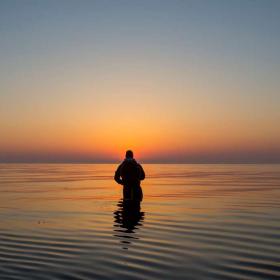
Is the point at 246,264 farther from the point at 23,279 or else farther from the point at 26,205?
the point at 26,205

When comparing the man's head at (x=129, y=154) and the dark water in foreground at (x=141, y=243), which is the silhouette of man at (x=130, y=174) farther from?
the dark water in foreground at (x=141, y=243)

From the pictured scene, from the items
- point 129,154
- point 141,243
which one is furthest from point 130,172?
point 141,243

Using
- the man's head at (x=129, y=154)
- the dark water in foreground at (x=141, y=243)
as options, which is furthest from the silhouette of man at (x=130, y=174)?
the dark water in foreground at (x=141, y=243)

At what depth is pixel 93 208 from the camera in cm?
1944

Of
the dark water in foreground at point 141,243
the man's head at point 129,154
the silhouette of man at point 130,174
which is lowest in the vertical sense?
the dark water in foreground at point 141,243

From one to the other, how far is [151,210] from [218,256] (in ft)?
31.1

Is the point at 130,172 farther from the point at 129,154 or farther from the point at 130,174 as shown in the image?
the point at 129,154

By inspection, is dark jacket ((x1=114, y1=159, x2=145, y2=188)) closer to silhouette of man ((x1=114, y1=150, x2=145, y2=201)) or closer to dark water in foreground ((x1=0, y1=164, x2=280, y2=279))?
silhouette of man ((x1=114, y1=150, x2=145, y2=201))

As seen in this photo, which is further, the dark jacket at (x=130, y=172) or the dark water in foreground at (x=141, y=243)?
the dark jacket at (x=130, y=172)

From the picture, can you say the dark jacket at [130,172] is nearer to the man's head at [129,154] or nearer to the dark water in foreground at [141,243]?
the man's head at [129,154]

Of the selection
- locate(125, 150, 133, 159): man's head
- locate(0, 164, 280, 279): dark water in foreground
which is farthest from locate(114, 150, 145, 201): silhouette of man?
locate(0, 164, 280, 279): dark water in foreground

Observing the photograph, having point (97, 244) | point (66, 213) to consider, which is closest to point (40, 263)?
point (97, 244)

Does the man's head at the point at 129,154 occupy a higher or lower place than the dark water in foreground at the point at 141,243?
higher

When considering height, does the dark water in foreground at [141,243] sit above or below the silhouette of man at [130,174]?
below
